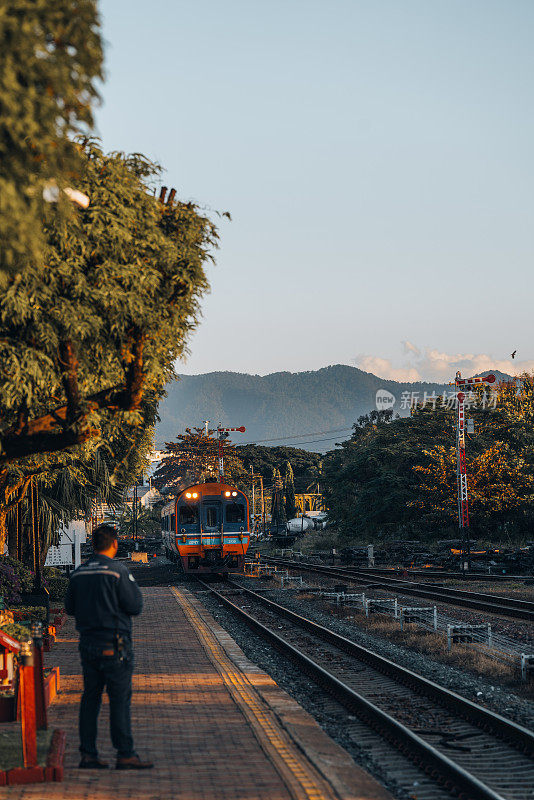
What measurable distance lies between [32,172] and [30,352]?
5558 mm

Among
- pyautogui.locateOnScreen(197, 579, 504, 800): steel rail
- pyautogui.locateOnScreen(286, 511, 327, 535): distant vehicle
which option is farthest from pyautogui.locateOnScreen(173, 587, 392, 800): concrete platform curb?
pyautogui.locateOnScreen(286, 511, 327, 535): distant vehicle

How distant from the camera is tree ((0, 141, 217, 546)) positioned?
10.9m

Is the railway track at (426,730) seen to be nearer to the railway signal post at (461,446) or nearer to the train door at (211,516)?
the train door at (211,516)

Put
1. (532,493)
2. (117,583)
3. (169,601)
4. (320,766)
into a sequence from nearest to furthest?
1. (117,583)
2. (320,766)
3. (169,601)
4. (532,493)

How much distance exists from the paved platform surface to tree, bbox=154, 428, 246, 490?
78104 mm

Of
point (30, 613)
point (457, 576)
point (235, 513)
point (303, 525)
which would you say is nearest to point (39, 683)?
point (30, 613)

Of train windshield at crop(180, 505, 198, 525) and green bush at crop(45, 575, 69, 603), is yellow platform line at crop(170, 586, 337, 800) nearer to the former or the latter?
green bush at crop(45, 575, 69, 603)

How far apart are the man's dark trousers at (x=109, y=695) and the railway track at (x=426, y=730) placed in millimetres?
2596

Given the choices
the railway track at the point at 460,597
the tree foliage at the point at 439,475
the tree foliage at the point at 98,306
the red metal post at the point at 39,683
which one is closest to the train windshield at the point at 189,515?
the railway track at the point at 460,597

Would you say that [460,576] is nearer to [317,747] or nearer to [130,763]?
[317,747]

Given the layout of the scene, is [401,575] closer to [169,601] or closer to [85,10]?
[169,601]

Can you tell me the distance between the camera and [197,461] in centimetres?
10688

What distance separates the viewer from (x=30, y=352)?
36.5 feet

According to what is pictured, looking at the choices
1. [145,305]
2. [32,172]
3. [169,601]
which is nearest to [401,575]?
[169,601]
